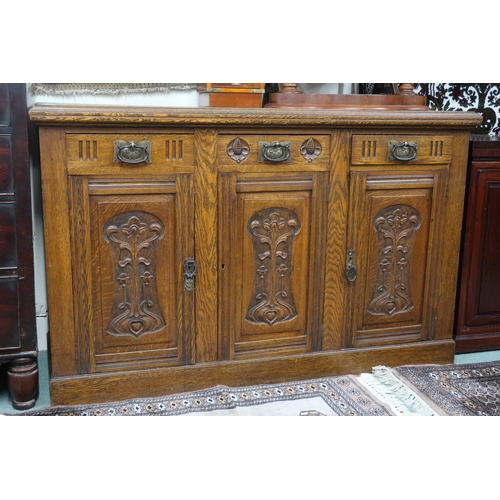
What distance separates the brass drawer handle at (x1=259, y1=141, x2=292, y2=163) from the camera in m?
1.83

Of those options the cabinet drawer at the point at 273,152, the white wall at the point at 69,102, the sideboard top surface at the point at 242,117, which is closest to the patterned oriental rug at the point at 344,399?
the white wall at the point at 69,102

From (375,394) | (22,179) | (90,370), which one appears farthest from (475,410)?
(22,179)

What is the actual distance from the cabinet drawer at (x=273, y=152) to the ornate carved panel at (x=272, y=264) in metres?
0.14

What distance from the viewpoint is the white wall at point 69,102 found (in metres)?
2.11

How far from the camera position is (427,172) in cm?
201

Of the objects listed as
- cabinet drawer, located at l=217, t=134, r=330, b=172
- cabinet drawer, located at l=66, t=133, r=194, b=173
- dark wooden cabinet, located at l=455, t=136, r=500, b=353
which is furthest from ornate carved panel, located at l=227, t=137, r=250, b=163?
dark wooden cabinet, located at l=455, t=136, r=500, b=353

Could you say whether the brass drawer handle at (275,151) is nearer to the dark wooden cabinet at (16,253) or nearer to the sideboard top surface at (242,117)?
the sideboard top surface at (242,117)

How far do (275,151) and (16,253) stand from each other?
784mm

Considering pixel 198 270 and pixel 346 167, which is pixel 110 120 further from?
pixel 346 167

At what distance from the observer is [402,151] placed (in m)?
1.95

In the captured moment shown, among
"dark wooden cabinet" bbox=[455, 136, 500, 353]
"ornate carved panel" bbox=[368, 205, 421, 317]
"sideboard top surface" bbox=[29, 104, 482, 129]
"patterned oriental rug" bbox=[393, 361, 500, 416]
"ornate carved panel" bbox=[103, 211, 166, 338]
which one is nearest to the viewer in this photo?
"sideboard top surface" bbox=[29, 104, 482, 129]

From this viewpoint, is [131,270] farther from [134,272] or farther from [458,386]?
[458,386]

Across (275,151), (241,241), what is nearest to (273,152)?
(275,151)

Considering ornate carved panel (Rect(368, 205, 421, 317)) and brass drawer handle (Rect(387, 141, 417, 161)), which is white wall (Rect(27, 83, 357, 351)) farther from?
ornate carved panel (Rect(368, 205, 421, 317))
